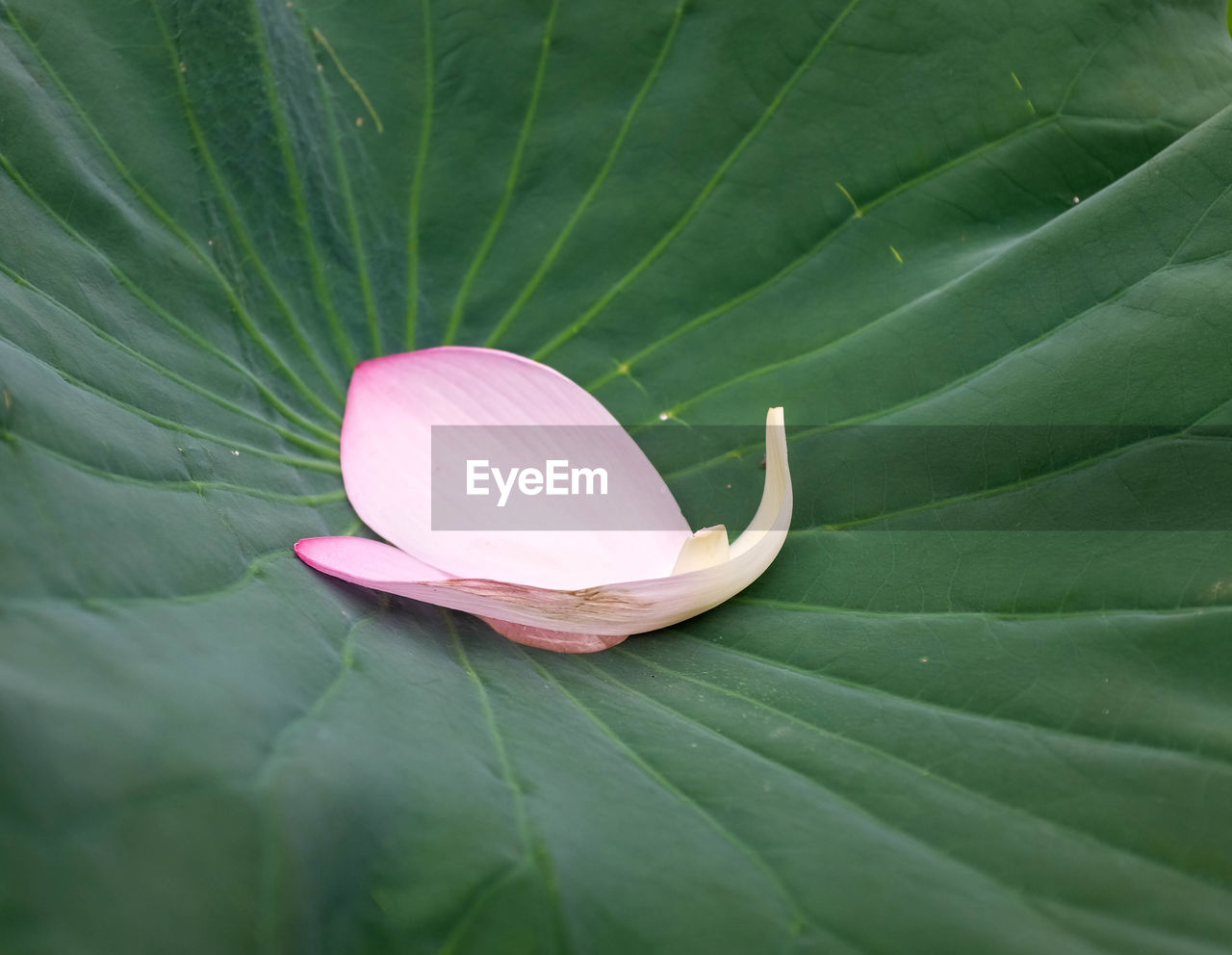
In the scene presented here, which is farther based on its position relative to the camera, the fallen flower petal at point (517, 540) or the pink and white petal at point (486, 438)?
the pink and white petal at point (486, 438)

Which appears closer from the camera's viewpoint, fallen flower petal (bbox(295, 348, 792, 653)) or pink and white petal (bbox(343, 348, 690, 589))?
fallen flower petal (bbox(295, 348, 792, 653))

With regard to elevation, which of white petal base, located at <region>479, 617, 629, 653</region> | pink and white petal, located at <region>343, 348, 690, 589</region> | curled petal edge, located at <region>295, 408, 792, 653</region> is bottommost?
white petal base, located at <region>479, 617, 629, 653</region>

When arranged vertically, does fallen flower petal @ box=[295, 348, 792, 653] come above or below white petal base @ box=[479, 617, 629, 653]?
above

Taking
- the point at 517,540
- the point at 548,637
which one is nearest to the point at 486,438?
the point at 517,540

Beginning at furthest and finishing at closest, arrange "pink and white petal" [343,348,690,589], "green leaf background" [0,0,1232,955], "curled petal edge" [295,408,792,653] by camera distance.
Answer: "pink and white petal" [343,348,690,589], "curled petal edge" [295,408,792,653], "green leaf background" [0,0,1232,955]

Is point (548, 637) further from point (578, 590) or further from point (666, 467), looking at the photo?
point (666, 467)

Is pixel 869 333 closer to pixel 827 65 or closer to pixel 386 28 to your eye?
pixel 827 65

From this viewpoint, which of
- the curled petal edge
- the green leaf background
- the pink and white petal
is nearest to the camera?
the green leaf background
